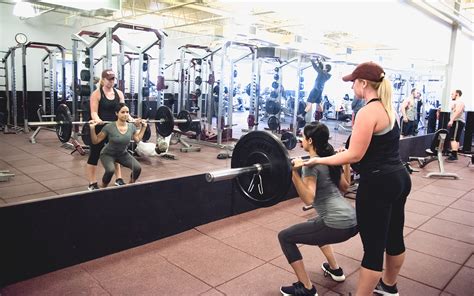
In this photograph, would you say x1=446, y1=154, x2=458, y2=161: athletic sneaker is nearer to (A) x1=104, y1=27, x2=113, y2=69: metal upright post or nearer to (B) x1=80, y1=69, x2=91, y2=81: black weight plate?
(A) x1=104, y1=27, x2=113, y2=69: metal upright post

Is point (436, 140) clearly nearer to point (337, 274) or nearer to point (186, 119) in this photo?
point (186, 119)

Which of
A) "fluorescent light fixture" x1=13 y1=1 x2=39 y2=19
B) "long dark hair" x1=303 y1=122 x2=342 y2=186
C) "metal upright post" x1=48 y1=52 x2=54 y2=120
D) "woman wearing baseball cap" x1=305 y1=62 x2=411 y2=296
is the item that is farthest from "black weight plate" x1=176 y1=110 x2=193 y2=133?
"woman wearing baseball cap" x1=305 y1=62 x2=411 y2=296

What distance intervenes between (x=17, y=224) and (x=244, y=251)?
1.45 metres

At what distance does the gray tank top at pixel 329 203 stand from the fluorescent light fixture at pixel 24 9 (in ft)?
10.5

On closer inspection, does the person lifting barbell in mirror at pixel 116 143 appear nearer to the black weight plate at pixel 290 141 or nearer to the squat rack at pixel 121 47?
the squat rack at pixel 121 47

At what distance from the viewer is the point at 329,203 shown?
1.95 m

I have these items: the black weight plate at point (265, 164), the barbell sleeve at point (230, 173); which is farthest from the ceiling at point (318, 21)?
the barbell sleeve at point (230, 173)

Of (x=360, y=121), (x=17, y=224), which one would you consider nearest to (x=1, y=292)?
(x=17, y=224)

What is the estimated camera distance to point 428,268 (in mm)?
2561

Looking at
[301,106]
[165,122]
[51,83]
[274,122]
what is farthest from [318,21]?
[51,83]

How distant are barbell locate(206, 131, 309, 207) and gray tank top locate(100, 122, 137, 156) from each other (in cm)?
157

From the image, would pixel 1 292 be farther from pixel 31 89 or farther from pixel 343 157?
pixel 31 89

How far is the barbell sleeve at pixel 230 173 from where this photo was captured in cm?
171

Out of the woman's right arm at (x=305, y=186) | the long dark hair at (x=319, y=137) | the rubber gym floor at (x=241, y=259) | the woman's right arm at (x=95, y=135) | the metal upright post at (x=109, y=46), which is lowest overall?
the rubber gym floor at (x=241, y=259)
